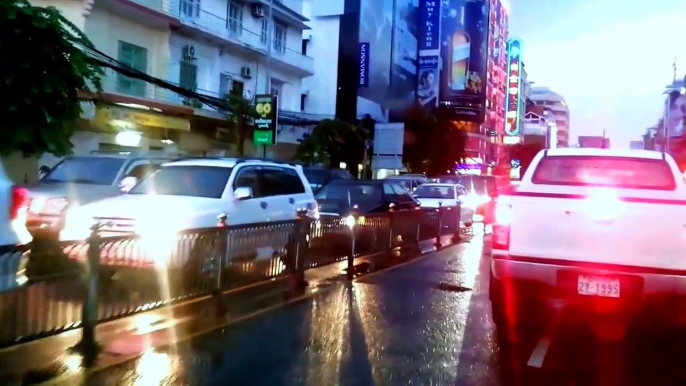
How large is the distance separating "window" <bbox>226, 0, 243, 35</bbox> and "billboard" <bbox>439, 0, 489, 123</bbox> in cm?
3908

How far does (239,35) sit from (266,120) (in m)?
8.14

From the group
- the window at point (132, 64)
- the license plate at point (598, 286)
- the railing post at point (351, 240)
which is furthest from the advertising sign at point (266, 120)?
the license plate at point (598, 286)

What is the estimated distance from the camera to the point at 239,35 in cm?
3316

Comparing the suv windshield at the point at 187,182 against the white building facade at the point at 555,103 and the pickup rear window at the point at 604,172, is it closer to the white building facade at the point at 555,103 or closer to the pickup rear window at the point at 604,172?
the pickup rear window at the point at 604,172

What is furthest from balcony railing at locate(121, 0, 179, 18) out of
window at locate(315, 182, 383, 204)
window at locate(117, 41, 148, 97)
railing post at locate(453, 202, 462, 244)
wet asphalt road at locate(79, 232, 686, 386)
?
wet asphalt road at locate(79, 232, 686, 386)

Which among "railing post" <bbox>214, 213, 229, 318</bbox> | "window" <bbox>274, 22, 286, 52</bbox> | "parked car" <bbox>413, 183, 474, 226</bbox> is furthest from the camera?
"window" <bbox>274, 22, 286, 52</bbox>

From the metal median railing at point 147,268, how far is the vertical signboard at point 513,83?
82909 mm

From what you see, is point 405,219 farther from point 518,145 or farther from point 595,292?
point 518,145

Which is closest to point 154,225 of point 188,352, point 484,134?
point 188,352

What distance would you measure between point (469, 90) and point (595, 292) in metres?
68.8

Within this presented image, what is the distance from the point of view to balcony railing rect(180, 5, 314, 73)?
29.5 m

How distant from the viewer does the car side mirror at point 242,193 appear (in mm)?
10391

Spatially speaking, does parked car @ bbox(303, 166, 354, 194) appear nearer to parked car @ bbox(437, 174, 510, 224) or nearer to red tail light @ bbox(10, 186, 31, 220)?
parked car @ bbox(437, 174, 510, 224)

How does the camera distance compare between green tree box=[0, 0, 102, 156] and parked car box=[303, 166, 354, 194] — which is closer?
green tree box=[0, 0, 102, 156]
